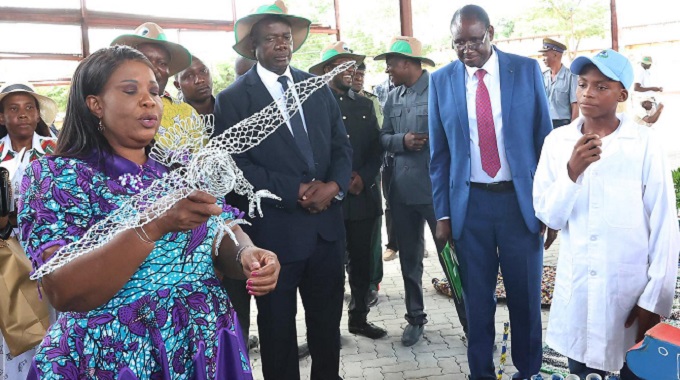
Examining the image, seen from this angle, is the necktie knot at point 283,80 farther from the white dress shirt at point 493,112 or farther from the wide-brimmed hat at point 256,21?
the white dress shirt at point 493,112

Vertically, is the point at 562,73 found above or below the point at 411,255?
above

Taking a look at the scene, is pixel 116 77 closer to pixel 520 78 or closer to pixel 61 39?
Result: pixel 520 78

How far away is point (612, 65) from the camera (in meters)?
2.67

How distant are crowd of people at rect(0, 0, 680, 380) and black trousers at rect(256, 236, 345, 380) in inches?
0.4

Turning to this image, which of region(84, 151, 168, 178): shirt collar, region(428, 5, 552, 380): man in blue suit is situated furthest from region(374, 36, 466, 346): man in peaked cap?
region(84, 151, 168, 178): shirt collar

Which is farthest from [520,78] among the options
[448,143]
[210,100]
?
[210,100]

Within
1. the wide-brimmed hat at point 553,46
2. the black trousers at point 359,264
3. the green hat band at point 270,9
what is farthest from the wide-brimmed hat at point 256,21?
the wide-brimmed hat at point 553,46

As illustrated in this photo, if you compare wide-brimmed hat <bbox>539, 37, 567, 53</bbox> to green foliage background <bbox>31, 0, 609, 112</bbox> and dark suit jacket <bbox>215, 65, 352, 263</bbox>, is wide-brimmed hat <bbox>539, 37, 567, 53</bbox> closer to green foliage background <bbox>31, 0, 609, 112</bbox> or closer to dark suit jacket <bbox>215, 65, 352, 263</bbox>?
green foliage background <bbox>31, 0, 609, 112</bbox>

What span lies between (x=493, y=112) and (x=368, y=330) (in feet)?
7.17

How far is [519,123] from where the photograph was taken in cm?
337

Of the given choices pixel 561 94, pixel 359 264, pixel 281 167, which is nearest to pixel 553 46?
pixel 561 94

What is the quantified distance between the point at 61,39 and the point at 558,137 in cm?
626

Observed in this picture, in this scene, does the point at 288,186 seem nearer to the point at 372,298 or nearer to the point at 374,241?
the point at 374,241

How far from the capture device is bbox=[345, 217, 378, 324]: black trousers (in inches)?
191
